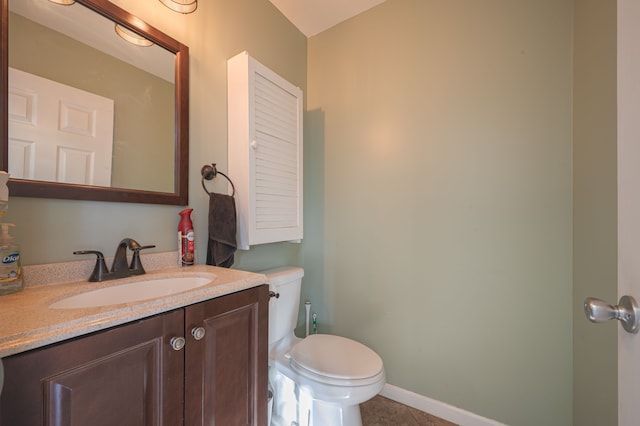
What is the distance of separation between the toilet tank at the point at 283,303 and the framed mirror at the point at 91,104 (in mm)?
620

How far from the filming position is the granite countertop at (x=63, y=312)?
46 centimetres

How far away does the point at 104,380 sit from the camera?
54 cm

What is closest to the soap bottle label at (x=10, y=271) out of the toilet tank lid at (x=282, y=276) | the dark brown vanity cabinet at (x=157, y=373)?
the dark brown vanity cabinet at (x=157, y=373)

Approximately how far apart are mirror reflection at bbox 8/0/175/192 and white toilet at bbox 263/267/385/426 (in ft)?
2.71

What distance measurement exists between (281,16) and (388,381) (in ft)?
8.25

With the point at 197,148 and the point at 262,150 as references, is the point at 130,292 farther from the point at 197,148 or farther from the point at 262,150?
the point at 262,150

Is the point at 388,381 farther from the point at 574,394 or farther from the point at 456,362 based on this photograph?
the point at 574,394

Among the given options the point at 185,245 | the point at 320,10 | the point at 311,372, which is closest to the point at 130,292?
the point at 185,245

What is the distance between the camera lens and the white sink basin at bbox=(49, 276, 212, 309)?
748mm

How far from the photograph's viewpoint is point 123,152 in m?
0.98

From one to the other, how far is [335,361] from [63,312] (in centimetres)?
108

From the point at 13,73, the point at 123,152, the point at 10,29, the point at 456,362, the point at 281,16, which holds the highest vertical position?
the point at 281,16

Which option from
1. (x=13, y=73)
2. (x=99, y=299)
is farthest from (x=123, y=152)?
(x=99, y=299)

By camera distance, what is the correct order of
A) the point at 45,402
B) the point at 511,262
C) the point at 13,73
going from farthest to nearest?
the point at 511,262 → the point at 13,73 → the point at 45,402
